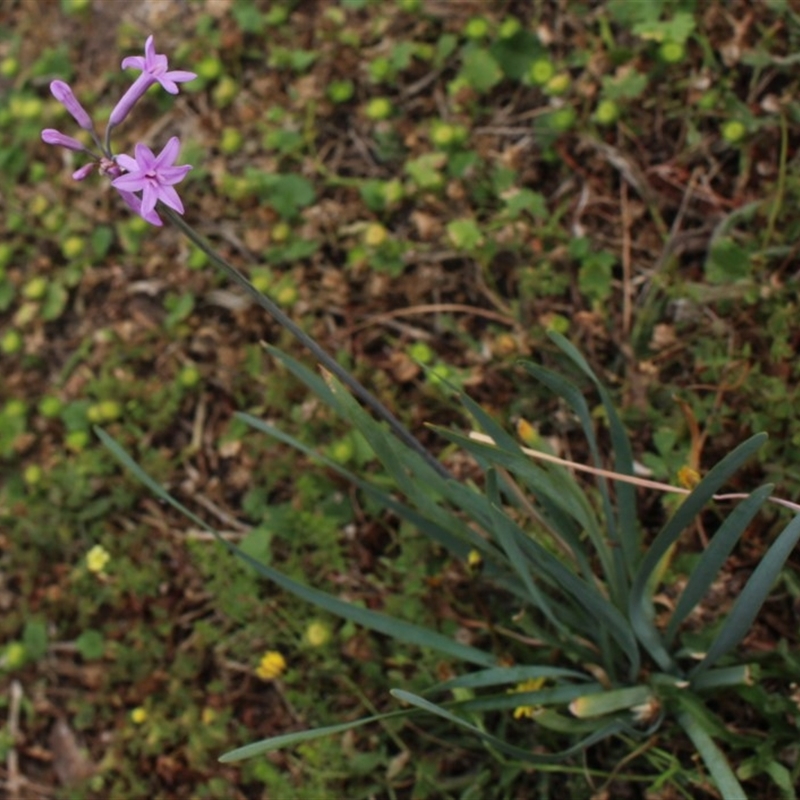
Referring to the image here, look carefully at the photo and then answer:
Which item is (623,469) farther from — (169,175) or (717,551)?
(169,175)

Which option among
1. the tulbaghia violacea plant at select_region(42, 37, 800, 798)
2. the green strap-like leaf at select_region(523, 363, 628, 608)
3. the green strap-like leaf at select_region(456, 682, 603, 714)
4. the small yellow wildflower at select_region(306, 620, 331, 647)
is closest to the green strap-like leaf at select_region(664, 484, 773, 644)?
the tulbaghia violacea plant at select_region(42, 37, 800, 798)

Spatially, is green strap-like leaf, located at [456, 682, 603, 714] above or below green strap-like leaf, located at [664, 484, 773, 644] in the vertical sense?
below

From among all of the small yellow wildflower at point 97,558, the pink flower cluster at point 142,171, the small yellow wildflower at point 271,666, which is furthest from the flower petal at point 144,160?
the small yellow wildflower at point 97,558

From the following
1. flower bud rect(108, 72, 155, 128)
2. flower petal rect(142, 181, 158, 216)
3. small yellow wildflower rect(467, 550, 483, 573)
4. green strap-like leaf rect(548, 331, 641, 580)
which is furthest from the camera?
small yellow wildflower rect(467, 550, 483, 573)

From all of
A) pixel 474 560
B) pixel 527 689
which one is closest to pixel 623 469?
pixel 474 560

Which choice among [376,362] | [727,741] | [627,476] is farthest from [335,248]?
[727,741]

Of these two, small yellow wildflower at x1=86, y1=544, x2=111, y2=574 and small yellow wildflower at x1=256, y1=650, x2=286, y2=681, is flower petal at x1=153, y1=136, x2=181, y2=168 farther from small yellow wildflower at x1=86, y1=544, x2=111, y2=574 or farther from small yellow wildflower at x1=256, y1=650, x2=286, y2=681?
small yellow wildflower at x1=86, y1=544, x2=111, y2=574
